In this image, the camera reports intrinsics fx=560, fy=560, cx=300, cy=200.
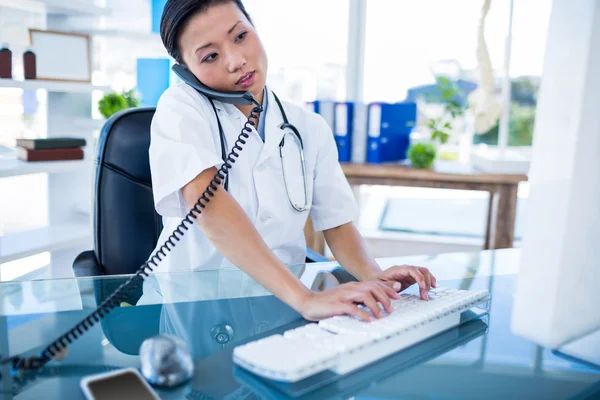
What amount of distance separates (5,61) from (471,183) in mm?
2191

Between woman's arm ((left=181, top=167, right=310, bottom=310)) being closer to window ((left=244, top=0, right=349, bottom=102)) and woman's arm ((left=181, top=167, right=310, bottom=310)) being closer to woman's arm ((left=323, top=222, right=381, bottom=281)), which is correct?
woman's arm ((left=323, top=222, right=381, bottom=281))

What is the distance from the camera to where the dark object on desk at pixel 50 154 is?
2510mm

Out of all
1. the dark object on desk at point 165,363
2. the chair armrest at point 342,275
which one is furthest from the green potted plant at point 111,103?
the dark object on desk at point 165,363

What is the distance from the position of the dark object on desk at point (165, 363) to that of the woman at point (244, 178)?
10.8 inches

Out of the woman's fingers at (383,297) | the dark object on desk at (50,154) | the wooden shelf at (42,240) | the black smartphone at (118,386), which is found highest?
the dark object on desk at (50,154)

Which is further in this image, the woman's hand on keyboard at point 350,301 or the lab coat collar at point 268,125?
the lab coat collar at point 268,125

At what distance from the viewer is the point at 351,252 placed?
56.6 inches

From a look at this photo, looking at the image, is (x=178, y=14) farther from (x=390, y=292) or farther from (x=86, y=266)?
(x=390, y=292)

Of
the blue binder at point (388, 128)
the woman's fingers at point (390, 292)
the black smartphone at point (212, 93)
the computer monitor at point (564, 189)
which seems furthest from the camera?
the blue binder at point (388, 128)

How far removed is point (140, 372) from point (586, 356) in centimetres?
59

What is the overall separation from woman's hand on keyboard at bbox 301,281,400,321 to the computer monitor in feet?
0.73

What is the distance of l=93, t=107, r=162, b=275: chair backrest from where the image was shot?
1.55 metres

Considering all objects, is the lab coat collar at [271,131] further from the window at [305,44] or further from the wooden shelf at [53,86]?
the window at [305,44]

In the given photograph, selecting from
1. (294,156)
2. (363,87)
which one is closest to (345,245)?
(294,156)
